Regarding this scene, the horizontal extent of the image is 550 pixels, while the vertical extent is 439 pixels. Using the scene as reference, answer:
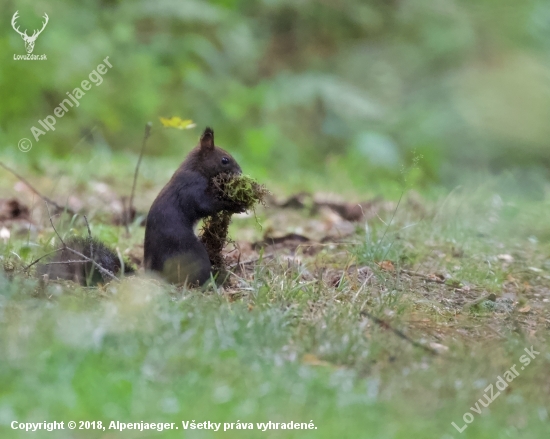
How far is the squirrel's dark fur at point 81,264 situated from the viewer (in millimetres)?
3668

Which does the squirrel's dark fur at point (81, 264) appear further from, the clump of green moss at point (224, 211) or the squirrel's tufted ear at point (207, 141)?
the squirrel's tufted ear at point (207, 141)

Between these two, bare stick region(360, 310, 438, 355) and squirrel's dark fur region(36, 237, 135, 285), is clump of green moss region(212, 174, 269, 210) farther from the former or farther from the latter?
bare stick region(360, 310, 438, 355)

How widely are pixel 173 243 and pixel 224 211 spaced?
359 millimetres

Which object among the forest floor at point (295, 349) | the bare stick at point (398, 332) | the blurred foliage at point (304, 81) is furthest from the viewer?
the blurred foliage at point (304, 81)

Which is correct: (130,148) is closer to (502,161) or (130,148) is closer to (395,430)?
(502,161)

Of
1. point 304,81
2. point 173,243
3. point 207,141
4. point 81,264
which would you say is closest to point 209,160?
point 207,141

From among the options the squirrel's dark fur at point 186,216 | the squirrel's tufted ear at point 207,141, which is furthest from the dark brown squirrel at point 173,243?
the squirrel's tufted ear at point 207,141

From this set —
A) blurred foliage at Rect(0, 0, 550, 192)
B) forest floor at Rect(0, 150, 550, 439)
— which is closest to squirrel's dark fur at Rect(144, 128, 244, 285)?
forest floor at Rect(0, 150, 550, 439)

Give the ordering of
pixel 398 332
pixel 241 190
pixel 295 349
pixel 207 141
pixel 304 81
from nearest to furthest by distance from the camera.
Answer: pixel 295 349, pixel 398 332, pixel 241 190, pixel 207 141, pixel 304 81

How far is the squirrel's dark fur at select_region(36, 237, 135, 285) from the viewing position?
3.67m

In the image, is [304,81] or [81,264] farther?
[304,81]

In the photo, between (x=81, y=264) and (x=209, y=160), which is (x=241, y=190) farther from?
(x=81, y=264)

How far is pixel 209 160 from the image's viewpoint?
412cm

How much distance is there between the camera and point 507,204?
19.7 ft
